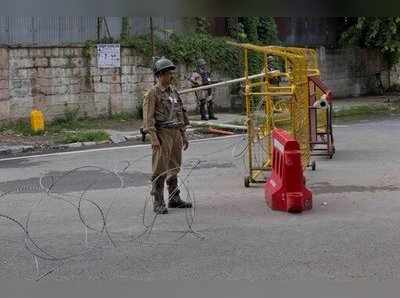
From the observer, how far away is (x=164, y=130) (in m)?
7.75

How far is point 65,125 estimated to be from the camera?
17234mm

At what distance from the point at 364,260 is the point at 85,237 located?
2658 mm

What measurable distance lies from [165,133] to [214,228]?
1380mm

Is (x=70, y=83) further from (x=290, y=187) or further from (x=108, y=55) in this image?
(x=290, y=187)

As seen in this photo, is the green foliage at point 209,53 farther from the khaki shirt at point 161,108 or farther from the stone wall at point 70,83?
the khaki shirt at point 161,108

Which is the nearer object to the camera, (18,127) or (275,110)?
(275,110)

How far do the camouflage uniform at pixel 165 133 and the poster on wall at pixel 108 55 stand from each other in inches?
418

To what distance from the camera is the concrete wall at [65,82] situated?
16575 millimetres

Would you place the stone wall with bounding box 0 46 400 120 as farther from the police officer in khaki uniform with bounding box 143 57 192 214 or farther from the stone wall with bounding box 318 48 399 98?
the police officer in khaki uniform with bounding box 143 57 192 214

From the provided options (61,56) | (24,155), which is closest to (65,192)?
(24,155)

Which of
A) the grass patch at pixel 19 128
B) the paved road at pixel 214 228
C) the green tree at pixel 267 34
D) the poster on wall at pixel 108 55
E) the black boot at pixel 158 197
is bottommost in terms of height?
the paved road at pixel 214 228

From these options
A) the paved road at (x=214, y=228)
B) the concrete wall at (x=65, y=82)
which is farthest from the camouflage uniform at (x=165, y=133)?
the concrete wall at (x=65, y=82)

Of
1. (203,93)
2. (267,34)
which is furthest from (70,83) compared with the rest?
(267,34)

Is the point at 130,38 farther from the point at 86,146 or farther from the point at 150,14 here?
the point at 150,14
